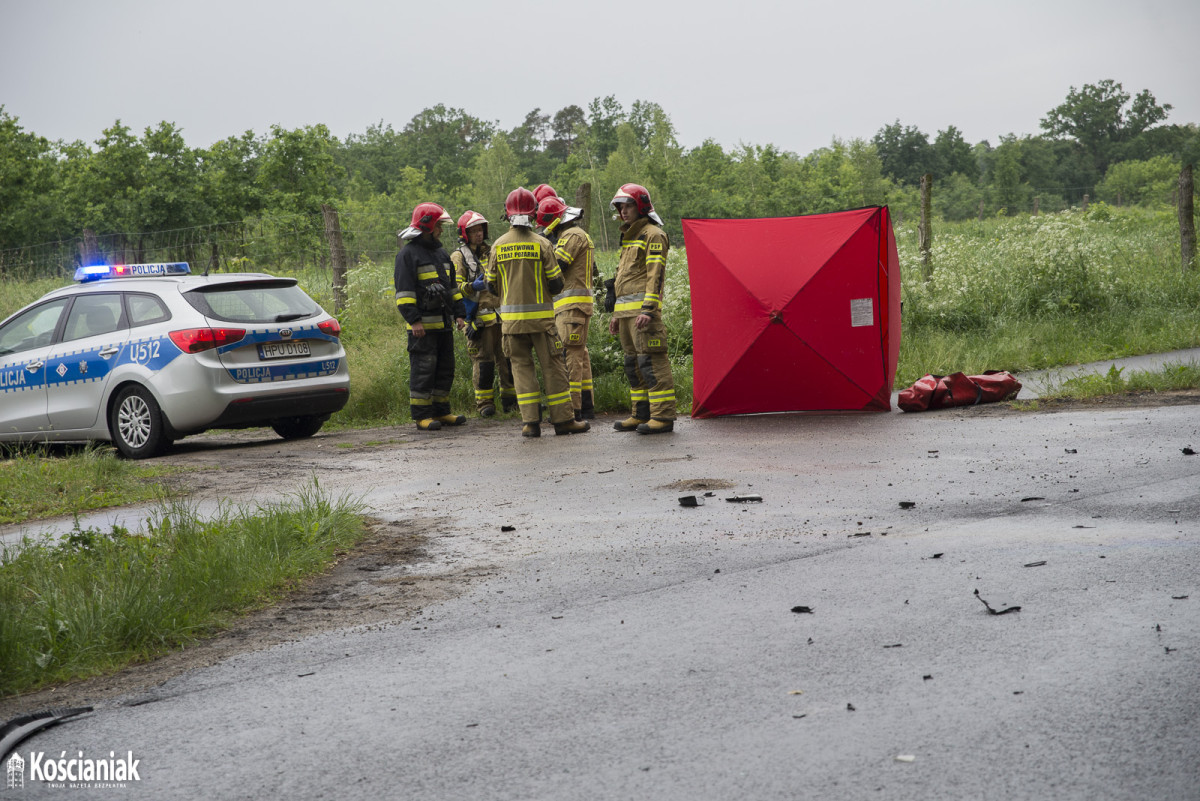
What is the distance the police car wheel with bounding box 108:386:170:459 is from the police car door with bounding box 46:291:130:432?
175mm

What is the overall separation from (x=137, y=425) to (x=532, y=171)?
262 feet

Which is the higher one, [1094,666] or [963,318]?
[963,318]

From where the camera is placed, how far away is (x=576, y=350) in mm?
11516

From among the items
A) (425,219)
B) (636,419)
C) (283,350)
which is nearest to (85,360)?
(283,350)

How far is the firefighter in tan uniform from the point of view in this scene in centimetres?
1265

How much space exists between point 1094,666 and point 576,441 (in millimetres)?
6610

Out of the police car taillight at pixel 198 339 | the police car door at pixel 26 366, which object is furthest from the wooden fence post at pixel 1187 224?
the police car door at pixel 26 366

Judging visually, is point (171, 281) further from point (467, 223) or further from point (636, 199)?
point (636, 199)

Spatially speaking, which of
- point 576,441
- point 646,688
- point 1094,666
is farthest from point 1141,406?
point 646,688

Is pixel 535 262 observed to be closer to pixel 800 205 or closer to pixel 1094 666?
Result: pixel 1094 666

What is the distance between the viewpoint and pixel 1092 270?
1723cm

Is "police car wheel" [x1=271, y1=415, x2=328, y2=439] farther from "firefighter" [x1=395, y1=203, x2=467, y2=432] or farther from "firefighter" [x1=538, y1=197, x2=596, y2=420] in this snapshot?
"firefighter" [x1=538, y1=197, x2=596, y2=420]

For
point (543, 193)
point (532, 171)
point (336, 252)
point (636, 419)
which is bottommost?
point (636, 419)

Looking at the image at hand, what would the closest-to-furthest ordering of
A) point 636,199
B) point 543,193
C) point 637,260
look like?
point 636,199, point 637,260, point 543,193
